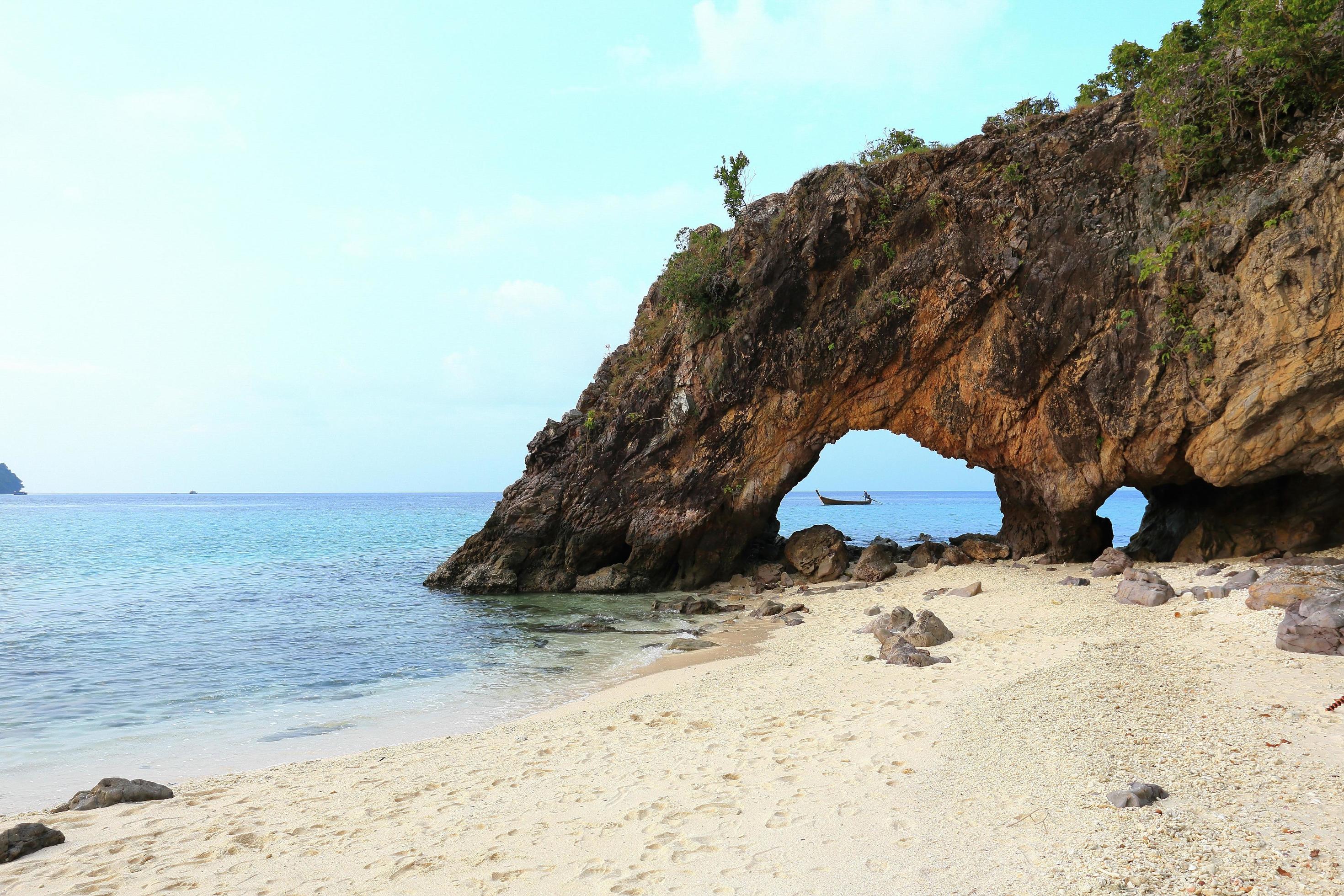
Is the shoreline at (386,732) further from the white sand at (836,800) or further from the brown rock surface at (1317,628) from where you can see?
the brown rock surface at (1317,628)

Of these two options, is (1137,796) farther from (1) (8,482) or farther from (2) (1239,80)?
(1) (8,482)

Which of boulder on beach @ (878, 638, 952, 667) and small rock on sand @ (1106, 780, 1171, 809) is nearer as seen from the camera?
small rock on sand @ (1106, 780, 1171, 809)

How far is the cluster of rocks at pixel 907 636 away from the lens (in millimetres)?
10375

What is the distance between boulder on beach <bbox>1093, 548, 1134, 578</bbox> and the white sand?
581 cm

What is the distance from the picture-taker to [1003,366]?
61.3 feet

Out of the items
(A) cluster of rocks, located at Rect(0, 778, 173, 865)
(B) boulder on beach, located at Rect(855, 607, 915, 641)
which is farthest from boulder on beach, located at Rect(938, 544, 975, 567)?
(A) cluster of rocks, located at Rect(0, 778, 173, 865)

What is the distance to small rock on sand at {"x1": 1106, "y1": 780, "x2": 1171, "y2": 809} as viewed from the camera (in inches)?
197

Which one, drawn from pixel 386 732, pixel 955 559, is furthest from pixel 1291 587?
pixel 386 732

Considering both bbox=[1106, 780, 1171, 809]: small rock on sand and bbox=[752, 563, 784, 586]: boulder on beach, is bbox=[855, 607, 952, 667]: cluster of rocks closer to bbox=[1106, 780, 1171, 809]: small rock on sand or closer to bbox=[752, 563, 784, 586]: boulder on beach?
bbox=[1106, 780, 1171, 809]: small rock on sand

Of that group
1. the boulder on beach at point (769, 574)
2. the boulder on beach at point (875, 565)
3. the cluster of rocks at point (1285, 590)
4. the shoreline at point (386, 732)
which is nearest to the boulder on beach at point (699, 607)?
the boulder on beach at point (769, 574)

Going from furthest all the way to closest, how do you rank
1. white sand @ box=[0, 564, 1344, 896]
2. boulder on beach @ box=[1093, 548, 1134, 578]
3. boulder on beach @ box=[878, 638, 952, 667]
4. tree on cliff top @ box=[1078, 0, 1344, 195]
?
boulder on beach @ box=[1093, 548, 1134, 578]
tree on cliff top @ box=[1078, 0, 1344, 195]
boulder on beach @ box=[878, 638, 952, 667]
white sand @ box=[0, 564, 1344, 896]

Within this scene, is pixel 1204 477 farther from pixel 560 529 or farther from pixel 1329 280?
pixel 560 529

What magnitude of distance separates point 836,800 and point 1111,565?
41.9 feet

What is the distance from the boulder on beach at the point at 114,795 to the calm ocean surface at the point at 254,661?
2.82 feet
